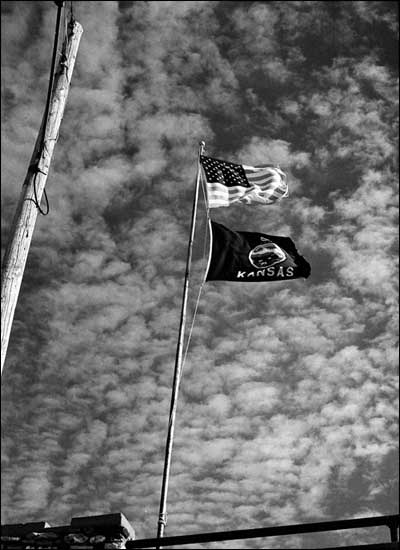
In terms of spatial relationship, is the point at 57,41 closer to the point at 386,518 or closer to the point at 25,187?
the point at 25,187

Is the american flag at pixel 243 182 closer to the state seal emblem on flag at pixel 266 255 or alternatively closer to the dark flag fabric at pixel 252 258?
the dark flag fabric at pixel 252 258

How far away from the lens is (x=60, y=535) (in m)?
6.22

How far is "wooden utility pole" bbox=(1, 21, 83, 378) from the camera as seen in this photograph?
743 centimetres

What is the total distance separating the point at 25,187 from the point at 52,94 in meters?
1.44

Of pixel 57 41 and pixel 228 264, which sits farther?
pixel 228 264

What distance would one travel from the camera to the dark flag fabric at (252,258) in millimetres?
14336

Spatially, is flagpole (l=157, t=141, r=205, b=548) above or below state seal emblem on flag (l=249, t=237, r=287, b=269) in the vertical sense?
below

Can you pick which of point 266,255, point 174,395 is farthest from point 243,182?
point 174,395

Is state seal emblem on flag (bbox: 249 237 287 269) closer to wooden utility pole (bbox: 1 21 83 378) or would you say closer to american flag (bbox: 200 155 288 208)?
american flag (bbox: 200 155 288 208)

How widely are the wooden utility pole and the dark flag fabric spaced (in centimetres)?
619

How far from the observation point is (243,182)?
16.3 m

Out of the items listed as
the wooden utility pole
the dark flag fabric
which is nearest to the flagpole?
the dark flag fabric

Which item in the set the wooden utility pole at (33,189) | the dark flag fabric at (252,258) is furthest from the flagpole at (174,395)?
the wooden utility pole at (33,189)

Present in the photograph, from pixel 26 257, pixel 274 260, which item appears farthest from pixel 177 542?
pixel 274 260
